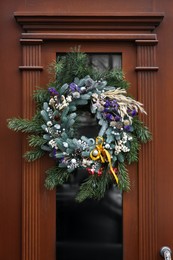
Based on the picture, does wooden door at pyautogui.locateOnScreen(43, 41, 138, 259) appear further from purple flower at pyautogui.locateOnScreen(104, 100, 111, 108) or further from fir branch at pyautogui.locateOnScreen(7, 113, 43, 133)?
fir branch at pyautogui.locateOnScreen(7, 113, 43, 133)

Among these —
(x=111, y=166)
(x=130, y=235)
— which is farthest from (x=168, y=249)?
(x=111, y=166)

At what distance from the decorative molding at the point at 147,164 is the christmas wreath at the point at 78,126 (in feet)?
0.22

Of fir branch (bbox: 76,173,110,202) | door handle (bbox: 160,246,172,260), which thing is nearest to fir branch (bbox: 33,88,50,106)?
fir branch (bbox: 76,173,110,202)

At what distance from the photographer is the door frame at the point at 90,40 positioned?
2.24 meters

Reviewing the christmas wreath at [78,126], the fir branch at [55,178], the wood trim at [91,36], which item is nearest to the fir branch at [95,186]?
the christmas wreath at [78,126]

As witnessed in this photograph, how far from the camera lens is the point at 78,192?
2.25 m

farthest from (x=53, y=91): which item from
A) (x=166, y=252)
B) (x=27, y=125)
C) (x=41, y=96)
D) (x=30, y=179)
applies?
(x=166, y=252)

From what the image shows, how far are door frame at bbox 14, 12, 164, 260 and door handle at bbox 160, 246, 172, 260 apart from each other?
0.13ft

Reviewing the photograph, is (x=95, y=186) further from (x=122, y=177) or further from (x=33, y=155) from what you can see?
(x=33, y=155)

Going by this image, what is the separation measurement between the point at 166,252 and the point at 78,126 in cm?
76

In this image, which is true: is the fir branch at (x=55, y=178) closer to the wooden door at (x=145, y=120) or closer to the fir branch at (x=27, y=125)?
the wooden door at (x=145, y=120)

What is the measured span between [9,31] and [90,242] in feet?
3.82

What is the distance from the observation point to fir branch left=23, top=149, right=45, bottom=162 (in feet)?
7.23

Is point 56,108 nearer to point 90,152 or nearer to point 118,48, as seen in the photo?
point 90,152
